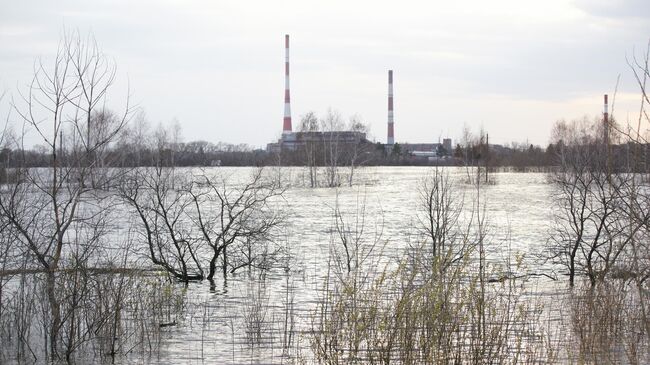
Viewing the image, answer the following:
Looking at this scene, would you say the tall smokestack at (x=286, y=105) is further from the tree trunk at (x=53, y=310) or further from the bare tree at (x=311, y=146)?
the tree trunk at (x=53, y=310)

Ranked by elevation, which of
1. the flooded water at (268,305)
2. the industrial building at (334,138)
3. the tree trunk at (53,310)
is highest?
the industrial building at (334,138)

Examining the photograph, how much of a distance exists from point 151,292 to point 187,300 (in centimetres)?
201

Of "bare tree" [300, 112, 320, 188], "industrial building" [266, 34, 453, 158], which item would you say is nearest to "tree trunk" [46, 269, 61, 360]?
"industrial building" [266, 34, 453, 158]

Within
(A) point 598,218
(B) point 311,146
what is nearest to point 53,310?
(A) point 598,218

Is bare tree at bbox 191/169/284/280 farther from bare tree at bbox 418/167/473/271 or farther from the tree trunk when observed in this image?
the tree trunk

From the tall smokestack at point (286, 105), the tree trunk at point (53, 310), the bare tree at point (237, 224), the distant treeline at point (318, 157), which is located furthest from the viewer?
the tall smokestack at point (286, 105)

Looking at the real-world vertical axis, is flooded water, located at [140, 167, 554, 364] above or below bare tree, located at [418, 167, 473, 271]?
below

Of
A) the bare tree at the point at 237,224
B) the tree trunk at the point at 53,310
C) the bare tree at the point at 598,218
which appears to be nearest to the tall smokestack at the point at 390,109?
the bare tree at the point at 598,218

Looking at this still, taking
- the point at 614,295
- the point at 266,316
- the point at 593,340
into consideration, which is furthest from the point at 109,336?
the point at 614,295

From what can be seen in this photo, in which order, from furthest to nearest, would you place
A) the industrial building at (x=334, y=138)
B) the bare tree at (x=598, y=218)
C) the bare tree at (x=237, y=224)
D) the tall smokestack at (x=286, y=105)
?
the tall smokestack at (x=286, y=105), the industrial building at (x=334, y=138), the bare tree at (x=237, y=224), the bare tree at (x=598, y=218)

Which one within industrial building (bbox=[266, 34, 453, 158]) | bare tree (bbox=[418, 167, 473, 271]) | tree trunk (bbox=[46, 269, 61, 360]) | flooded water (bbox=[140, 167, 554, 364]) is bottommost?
flooded water (bbox=[140, 167, 554, 364])

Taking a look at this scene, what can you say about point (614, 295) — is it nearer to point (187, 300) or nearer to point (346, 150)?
point (187, 300)

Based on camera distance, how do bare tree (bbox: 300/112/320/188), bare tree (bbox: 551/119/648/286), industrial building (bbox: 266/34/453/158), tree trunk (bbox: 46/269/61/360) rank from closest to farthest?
bare tree (bbox: 551/119/648/286) < tree trunk (bbox: 46/269/61/360) < bare tree (bbox: 300/112/320/188) < industrial building (bbox: 266/34/453/158)

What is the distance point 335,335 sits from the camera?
9.21 metres
